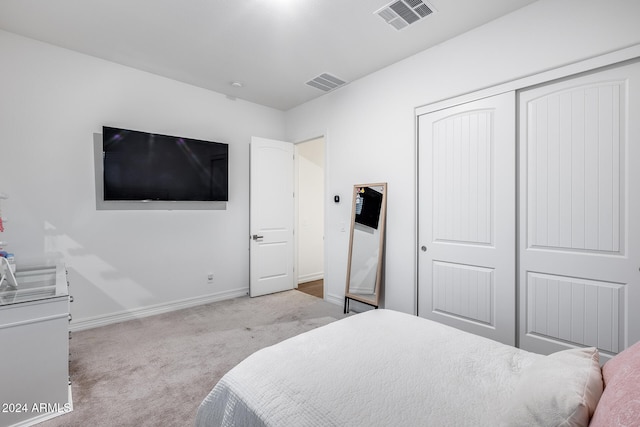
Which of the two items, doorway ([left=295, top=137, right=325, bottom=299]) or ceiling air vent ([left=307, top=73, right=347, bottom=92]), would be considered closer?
ceiling air vent ([left=307, top=73, right=347, bottom=92])

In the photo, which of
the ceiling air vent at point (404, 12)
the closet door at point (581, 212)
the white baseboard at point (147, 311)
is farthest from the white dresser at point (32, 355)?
the closet door at point (581, 212)

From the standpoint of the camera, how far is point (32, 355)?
175 cm

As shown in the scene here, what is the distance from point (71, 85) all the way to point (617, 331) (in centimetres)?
514

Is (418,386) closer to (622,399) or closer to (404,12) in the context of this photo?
(622,399)

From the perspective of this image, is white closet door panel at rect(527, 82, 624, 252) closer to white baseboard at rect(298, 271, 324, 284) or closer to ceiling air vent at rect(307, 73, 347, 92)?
ceiling air vent at rect(307, 73, 347, 92)

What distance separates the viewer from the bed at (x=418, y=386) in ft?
2.72

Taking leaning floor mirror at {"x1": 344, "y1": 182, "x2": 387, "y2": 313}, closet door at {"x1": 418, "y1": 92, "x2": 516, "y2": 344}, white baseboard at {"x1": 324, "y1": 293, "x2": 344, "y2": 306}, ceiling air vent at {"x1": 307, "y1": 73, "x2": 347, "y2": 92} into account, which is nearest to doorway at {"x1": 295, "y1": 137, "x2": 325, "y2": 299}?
white baseboard at {"x1": 324, "y1": 293, "x2": 344, "y2": 306}

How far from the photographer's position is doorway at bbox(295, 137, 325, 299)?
5109 millimetres

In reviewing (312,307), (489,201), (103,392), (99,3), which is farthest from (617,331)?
(99,3)

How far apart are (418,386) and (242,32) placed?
118 inches

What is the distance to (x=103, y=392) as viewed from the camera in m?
2.06

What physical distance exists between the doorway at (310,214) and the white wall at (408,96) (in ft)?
2.10

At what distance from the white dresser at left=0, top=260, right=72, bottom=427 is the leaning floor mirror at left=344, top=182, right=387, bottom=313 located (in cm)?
265

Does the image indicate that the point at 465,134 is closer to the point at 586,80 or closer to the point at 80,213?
the point at 586,80
